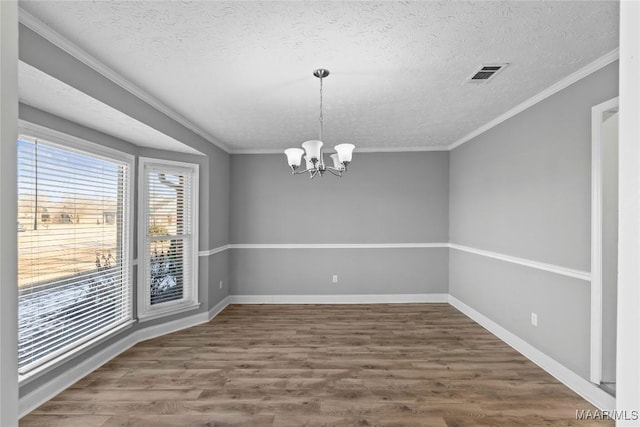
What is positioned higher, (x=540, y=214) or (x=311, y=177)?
(x=311, y=177)

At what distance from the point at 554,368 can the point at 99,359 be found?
4.32m

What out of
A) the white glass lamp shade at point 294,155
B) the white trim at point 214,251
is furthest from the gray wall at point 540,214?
the white trim at point 214,251

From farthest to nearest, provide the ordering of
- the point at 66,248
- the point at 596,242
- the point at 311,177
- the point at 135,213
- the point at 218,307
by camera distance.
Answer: the point at 218,307
the point at 135,213
the point at 311,177
the point at 66,248
the point at 596,242

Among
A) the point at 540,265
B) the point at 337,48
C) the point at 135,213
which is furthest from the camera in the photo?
the point at 135,213

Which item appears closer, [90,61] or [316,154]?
[90,61]

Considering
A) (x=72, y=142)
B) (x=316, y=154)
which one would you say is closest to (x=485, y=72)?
(x=316, y=154)

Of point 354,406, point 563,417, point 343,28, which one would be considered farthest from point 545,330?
point 343,28

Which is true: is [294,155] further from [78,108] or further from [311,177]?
[78,108]

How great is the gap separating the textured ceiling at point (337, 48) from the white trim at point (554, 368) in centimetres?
250

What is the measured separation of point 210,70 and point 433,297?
180 inches

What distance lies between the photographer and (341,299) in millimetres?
5133

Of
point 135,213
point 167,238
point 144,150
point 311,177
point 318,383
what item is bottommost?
point 318,383

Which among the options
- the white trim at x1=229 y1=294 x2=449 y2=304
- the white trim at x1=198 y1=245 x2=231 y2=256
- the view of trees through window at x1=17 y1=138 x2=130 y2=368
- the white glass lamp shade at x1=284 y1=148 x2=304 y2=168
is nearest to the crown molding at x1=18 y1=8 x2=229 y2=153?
the view of trees through window at x1=17 y1=138 x2=130 y2=368

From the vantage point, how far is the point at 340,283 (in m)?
5.16
